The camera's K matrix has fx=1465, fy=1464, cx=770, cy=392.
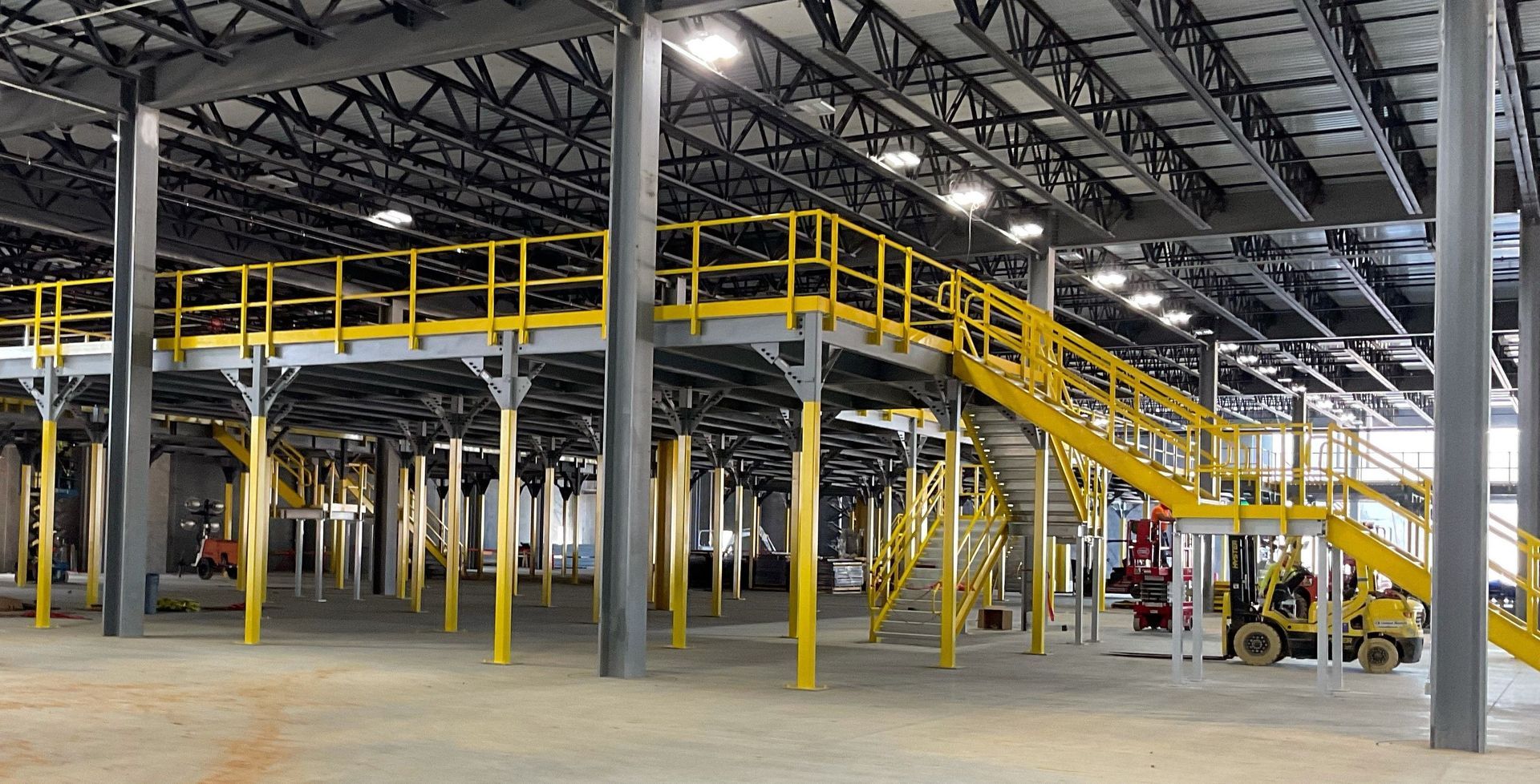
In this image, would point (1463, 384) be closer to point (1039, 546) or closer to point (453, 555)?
point (1039, 546)

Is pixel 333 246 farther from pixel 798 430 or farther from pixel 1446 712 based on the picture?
pixel 1446 712

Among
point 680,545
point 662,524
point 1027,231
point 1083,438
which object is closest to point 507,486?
point 680,545

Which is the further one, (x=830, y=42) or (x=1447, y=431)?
(x=830, y=42)

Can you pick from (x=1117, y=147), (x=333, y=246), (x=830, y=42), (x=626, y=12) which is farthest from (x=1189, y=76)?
(x=333, y=246)

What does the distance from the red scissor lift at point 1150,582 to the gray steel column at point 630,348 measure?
16.4 meters

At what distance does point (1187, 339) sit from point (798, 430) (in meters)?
20.8

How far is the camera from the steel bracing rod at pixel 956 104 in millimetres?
20578

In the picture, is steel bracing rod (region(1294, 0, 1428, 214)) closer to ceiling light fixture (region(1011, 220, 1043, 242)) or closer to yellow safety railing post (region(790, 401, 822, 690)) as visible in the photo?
ceiling light fixture (region(1011, 220, 1043, 242))

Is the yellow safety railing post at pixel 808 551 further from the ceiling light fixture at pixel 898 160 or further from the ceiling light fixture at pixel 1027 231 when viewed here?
the ceiling light fixture at pixel 1027 231

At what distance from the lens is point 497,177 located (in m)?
31.1

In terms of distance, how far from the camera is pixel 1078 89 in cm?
2239

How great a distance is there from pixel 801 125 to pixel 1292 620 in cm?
1136

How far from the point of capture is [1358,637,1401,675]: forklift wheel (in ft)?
73.4

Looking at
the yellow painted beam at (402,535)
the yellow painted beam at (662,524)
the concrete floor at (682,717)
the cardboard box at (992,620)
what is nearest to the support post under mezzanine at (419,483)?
the yellow painted beam at (402,535)
